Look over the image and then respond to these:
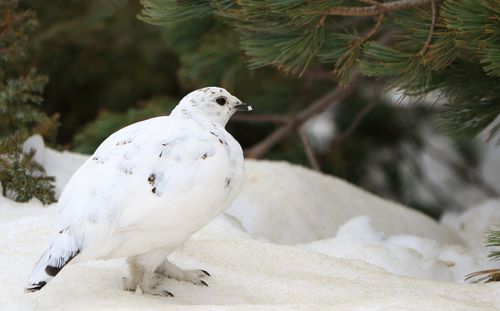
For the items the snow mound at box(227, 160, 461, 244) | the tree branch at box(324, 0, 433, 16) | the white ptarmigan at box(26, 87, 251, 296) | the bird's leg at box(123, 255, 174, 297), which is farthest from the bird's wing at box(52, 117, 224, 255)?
the snow mound at box(227, 160, 461, 244)

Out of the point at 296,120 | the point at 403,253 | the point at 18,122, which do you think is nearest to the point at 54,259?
the point at 18,122

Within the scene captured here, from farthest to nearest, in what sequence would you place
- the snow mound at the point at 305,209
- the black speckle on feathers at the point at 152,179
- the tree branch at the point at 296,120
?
the tree branch at the point at 296,120 < the snow mound at the point at 305,209 < the black speckle on feathers at the point at 152,179

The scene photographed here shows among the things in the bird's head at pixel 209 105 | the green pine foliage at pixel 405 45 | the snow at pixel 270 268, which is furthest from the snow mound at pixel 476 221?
the bird's head at pixel 209 105

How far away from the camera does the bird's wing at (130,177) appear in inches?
101

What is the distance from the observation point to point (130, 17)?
6246mm

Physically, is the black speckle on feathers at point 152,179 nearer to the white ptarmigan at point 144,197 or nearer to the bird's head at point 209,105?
the white ptarmigan at point 144,197

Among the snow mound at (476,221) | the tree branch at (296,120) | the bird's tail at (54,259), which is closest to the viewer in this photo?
the bird's tail at (54,259)

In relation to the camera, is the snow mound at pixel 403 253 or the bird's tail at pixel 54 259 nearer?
the bird's tail at pixel 54 259

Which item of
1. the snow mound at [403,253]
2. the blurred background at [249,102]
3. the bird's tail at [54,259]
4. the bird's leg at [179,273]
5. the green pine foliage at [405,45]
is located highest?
the green pine foliage at [405,45]

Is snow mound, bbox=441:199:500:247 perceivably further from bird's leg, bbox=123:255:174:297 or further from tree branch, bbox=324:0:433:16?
bird's leg, bbox=123:255:174:297

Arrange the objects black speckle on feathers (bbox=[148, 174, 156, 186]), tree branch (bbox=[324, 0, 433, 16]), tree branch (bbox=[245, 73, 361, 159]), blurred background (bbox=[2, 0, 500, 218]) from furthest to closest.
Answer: blurred background (bbox=[2, 0, 500, 218])
tree branch (bbox=[245, 73, 361, 159])
tree branch (bbox=[324, 0, 433, 16])
black speckle on feathers (bbox=[148, 174, 156, 186])

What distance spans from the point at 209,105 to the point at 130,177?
0.55 m

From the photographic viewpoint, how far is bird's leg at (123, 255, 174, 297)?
273cm

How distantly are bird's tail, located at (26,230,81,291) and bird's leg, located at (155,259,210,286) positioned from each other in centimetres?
40
